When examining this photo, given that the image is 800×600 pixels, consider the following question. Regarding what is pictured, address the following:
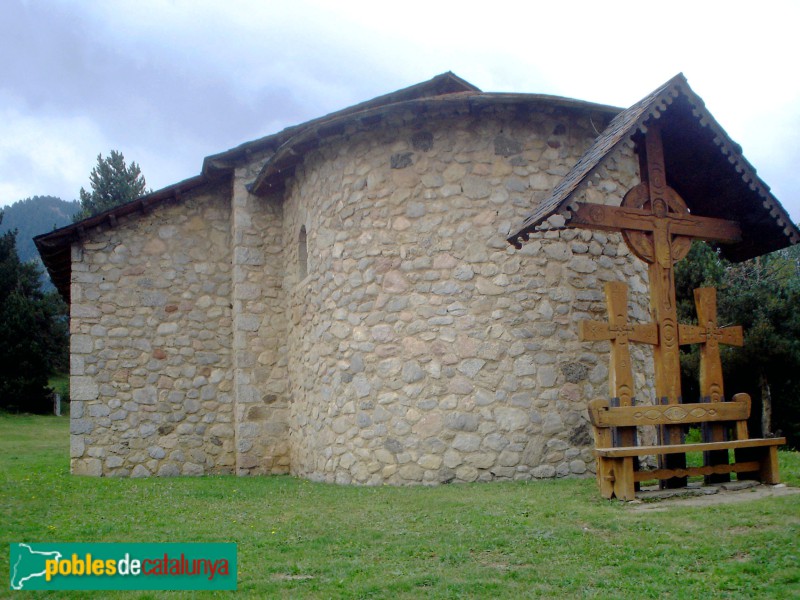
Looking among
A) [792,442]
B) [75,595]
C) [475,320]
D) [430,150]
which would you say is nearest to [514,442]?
[475,320]

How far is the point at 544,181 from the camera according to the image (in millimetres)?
9703

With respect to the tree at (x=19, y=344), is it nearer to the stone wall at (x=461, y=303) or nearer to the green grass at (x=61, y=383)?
the green grass at (x=61, y=383)

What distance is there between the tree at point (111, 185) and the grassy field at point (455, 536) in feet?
86.2

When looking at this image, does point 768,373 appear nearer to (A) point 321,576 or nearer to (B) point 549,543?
(B) point 549,543

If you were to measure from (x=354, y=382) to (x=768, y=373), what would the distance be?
43.8 ft

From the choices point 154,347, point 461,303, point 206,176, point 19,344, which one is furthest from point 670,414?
point 19,344

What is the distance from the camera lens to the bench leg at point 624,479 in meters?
6.90

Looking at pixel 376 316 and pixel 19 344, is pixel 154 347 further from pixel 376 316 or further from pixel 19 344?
pixel 19 344

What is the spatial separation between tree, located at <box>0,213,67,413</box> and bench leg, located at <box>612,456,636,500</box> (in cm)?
2576

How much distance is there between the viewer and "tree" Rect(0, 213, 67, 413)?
2765 cm

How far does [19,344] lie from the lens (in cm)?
2784

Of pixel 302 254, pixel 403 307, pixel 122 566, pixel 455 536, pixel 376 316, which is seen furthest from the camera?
pixel 302 254

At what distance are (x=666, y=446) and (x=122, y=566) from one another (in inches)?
186

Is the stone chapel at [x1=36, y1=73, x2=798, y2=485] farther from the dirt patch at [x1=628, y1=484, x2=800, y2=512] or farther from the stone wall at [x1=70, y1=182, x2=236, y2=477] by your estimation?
the dirt patch at [x1=628, y1=484, x2=800, y2=512]
